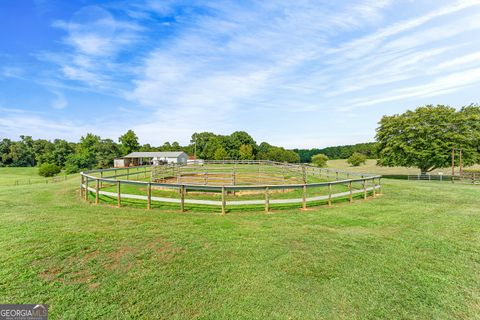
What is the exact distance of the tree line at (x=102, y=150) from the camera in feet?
166

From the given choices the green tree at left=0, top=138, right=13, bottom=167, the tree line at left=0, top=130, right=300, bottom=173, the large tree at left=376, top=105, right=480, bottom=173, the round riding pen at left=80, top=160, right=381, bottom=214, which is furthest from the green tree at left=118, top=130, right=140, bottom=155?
the large tree at left=376, top=105, right=480, bottom=173

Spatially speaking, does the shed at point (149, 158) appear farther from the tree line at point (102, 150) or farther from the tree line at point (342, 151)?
the tree line at point (342, 151)

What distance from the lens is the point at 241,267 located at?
377 cm

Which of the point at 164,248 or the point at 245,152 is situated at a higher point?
the point at 245,152

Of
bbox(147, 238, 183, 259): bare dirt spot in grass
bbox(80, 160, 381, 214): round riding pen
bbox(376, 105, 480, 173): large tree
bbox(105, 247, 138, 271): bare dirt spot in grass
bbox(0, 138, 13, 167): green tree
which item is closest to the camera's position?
bbox(105, 247, 138, 271): bare dirt spot in grass

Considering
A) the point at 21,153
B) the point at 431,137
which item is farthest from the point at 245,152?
the point at 21,153

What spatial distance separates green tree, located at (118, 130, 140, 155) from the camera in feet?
198

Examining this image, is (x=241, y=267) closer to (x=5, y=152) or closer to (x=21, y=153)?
(x=21, y=153)

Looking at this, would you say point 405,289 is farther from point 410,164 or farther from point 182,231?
point 410,164

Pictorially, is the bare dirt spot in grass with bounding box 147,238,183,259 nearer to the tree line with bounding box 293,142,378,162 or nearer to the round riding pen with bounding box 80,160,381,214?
the round riding pen with bounding box 80,160,381,214

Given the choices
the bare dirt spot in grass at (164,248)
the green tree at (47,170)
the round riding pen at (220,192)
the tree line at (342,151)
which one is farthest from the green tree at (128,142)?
the tree line at (342,151)

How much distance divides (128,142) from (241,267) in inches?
2569

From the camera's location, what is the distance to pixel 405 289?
3.17 metres

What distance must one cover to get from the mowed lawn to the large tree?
20.9 metres
